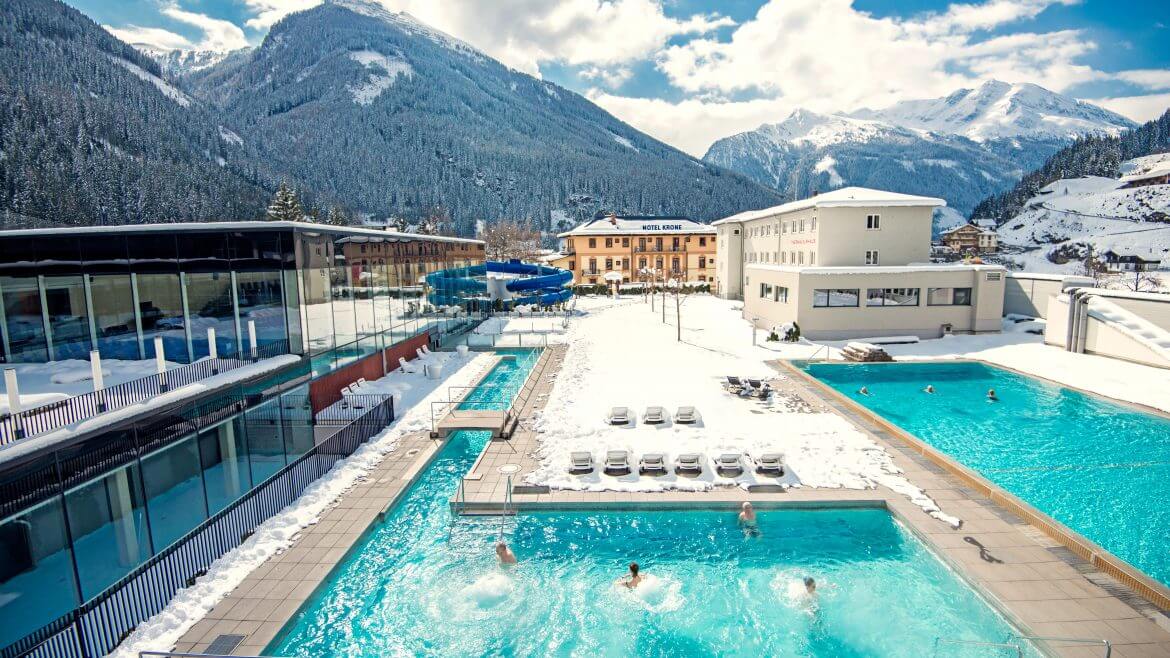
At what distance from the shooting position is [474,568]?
1052cm

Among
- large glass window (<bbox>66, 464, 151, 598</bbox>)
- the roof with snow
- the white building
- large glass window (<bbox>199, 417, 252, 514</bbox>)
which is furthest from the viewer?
the roof with snow

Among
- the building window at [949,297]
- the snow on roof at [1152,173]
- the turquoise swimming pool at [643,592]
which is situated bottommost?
the turquoise swimming pool at [643,592]

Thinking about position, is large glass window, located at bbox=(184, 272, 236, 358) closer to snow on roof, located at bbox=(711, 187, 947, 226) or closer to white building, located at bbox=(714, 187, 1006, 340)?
white building, located at bbox=(714, 187, 1006, 340)

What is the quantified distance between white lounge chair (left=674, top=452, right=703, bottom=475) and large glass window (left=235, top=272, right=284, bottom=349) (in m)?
12.1

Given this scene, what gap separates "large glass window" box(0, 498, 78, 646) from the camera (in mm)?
9078

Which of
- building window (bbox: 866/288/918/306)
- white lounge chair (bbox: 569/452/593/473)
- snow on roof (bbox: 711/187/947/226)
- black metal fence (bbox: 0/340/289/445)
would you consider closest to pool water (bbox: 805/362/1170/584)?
building window (bbox: 866/288/918/306)

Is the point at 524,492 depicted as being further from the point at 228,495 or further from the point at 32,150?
the point at 32,150

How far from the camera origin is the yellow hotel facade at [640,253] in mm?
65000

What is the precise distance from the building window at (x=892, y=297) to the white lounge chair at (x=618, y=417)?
2049 centimetres

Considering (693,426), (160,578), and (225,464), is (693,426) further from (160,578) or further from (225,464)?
(160,578)

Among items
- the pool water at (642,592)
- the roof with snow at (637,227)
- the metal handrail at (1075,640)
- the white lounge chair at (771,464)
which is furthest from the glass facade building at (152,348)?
the roof with snow at (637,227)

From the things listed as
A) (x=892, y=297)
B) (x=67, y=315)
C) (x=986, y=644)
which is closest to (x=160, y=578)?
(x=67, y=315)

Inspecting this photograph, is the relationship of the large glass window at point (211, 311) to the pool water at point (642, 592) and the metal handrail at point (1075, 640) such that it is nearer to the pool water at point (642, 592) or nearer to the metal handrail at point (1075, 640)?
the pool water at point (642, 592)

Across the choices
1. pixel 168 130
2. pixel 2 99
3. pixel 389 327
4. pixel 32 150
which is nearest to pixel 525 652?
pixel 389 327
